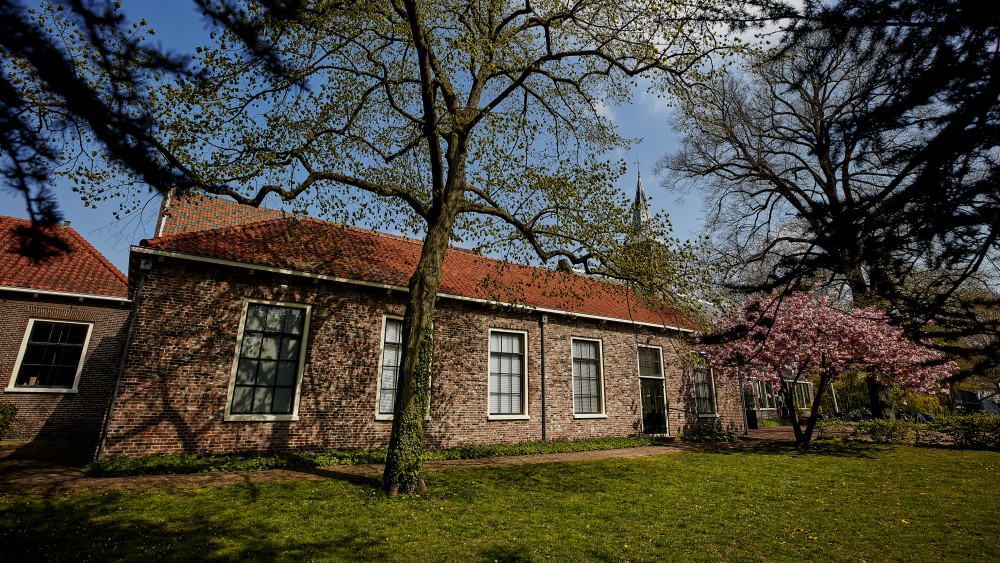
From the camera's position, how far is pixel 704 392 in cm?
1802

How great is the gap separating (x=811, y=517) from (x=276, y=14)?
28.1 feet

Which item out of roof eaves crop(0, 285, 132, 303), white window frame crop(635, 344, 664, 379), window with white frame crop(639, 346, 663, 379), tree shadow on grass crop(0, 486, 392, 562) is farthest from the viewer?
window with white frame crop(639, 346, 663, 379)

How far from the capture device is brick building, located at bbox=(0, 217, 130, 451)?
41.3ft

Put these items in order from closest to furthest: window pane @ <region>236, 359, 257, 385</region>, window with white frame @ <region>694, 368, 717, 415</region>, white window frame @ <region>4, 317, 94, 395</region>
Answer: window pane @ <region>236, 359, 257, 385</region>, white window frame @ <region>4, 317, 94, 395</region>, window with white frame @ <region>694, 368, 717, 415</region>

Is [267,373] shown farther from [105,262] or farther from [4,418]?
[105,262]

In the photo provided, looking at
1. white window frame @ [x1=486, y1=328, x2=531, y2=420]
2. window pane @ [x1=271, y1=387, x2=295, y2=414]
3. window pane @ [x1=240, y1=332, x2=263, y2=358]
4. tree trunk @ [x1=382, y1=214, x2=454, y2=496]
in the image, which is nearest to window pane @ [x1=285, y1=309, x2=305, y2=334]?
window pane @ [x1=240, y1=332, x2=263, y2=358]

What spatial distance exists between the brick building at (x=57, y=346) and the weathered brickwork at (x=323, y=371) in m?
5.61

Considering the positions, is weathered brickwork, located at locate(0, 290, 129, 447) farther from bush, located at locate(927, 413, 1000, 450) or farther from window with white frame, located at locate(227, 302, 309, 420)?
bush, located at locate(927, 413, 1000, 450)

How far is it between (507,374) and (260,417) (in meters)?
6.59

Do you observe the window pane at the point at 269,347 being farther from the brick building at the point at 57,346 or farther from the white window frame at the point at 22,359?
the white window frame at the point at 22,359

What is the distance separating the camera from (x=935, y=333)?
310 centimetres

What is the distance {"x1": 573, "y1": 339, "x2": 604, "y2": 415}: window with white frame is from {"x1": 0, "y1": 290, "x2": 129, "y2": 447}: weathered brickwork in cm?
1357

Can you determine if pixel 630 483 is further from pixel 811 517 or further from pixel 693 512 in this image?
pixel 811 517

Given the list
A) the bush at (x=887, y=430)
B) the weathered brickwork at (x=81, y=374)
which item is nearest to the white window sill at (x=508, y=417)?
the weathered brickwork at (x=81, y=374)
